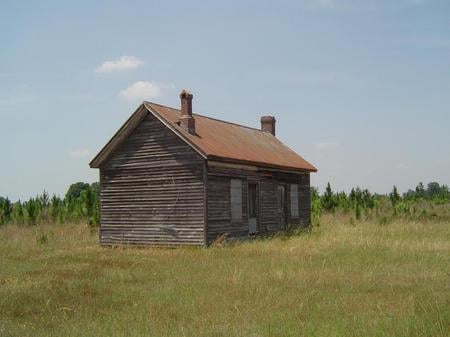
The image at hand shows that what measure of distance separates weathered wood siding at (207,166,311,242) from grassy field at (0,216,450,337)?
1.75 meters

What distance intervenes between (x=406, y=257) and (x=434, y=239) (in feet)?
18.9

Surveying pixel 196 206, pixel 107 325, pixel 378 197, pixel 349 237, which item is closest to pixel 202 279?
pixel 107 325

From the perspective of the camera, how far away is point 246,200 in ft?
76.2

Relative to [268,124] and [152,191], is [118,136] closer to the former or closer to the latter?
[152,191]

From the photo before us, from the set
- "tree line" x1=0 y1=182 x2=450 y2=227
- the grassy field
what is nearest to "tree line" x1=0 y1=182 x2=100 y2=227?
"tree line" x1=0 y1=182 x2=450 y2=227

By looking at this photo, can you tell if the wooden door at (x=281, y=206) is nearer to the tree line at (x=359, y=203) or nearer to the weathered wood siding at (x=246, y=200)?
the weathered wood siding at (x=246, y=200)

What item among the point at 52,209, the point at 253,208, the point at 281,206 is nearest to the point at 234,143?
the point at 253,208

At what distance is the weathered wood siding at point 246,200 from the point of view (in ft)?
69.3

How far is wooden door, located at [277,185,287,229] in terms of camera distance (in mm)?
26331

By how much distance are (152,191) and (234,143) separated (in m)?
4.56

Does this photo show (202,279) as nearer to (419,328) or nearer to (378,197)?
(419,328)

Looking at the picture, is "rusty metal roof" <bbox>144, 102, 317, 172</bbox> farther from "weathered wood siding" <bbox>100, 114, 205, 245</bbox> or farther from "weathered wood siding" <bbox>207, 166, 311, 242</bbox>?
"weathered wood siding" <bbox>207, 166, 311, 242</bbox>

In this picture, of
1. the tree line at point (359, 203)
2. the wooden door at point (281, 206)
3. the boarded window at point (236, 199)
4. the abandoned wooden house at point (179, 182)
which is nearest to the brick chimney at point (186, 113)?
the abandoned wooden house at point (179, 182)

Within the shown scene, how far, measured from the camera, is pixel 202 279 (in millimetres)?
12969
